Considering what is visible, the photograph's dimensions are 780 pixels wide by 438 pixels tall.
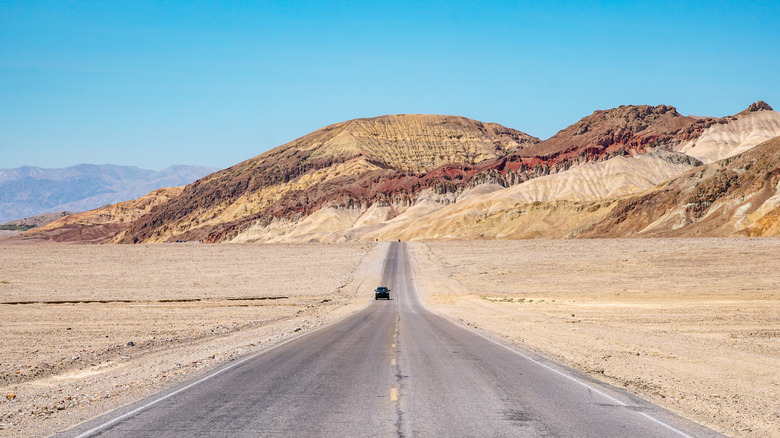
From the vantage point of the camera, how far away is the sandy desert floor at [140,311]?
14.2 metres

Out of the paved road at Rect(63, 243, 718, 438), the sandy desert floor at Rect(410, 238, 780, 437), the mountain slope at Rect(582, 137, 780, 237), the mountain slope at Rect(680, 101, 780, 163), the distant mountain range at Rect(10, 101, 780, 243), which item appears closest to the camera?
→ the paved road at Rect(63, 243, 718, 438)

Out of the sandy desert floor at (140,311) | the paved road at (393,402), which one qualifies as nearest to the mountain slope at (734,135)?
the sandy desert floor at (140,311)

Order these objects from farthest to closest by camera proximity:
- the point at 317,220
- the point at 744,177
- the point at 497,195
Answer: the point at 317,220
the point at 497,195
the point at 744,177

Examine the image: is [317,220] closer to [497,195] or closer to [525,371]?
[497,195]

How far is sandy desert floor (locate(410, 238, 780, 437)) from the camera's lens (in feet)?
46.2

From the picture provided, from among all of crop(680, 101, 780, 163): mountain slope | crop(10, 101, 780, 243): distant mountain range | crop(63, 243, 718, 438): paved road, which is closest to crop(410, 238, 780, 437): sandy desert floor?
crop(63, 243, 718, 438): paved road

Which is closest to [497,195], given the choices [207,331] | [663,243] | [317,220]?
[317,220]

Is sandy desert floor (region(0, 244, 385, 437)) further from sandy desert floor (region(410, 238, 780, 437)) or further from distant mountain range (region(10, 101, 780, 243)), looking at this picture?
distant mountain range (region(10, 101, 780, 243))

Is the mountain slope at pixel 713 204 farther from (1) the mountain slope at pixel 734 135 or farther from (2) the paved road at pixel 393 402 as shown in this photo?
(2) the paved road at pixel 393 402

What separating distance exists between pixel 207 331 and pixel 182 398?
17.1 metres

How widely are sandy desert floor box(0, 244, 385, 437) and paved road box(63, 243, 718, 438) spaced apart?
59.1 inches

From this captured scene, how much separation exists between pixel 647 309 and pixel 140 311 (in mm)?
30950

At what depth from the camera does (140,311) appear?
40188mm

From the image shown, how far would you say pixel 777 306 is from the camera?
112 ft
